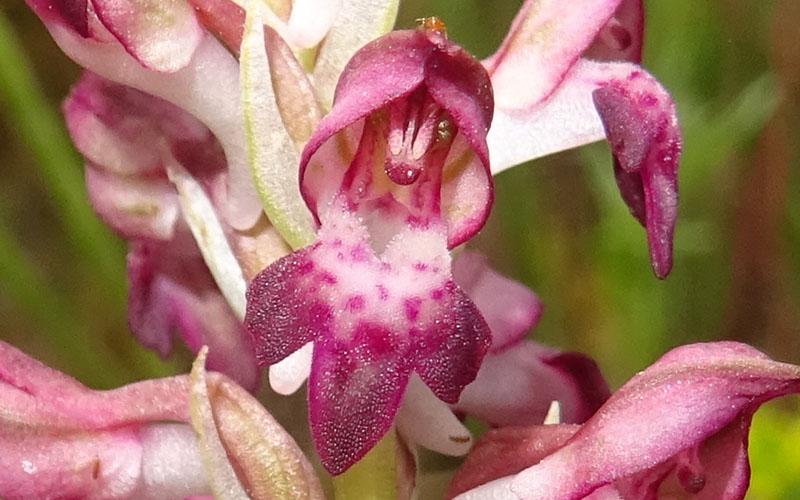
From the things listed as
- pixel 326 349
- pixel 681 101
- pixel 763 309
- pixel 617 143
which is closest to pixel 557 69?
pixel 617 143

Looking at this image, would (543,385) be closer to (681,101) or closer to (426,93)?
(426,93)

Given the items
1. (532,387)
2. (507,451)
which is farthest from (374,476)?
(532,387)

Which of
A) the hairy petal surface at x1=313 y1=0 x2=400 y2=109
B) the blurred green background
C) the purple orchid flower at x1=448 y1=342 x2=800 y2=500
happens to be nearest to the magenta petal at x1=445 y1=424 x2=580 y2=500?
the purple orchid flower at x1=448 y1=342 x2=800 y2=500

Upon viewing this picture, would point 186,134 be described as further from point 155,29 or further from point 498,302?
point 498,302

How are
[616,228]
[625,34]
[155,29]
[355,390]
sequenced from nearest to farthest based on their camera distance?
[355,390] < [155,29] < [625,34] < [616,228]

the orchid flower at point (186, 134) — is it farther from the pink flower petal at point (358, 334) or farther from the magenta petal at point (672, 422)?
the magenta petal at point (672, 422)

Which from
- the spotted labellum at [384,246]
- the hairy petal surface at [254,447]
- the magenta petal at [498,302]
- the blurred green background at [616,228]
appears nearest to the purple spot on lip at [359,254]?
the spotted labellum at [384,246]
